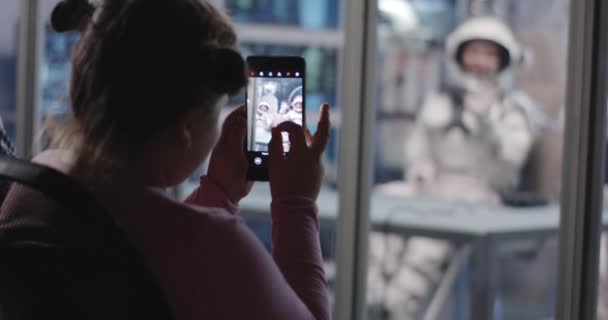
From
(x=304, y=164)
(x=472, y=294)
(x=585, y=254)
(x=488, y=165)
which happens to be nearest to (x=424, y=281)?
(x=472, y=294)

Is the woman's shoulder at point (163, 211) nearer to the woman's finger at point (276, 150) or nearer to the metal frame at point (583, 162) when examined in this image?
the woman's finger at point (276, 150)

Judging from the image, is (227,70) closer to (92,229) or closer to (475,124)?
(92,229)

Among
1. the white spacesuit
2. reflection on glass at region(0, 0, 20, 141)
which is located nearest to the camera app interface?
the white spacesuit

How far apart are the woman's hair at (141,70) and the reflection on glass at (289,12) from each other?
98.6 inches

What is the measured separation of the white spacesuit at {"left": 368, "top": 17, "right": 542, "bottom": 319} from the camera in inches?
115

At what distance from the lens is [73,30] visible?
0.66m

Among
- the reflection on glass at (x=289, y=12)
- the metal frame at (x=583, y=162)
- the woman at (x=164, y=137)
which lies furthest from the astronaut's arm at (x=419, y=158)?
the woman at (x=164, y=137)

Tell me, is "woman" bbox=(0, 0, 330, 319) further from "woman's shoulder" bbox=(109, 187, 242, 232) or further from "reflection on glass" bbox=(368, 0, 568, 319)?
"reflection on glass" bbox=(368, 0, 568, 319)

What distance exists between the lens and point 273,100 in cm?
95

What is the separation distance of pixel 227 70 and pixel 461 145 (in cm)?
243

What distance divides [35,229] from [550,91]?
2.41 meters

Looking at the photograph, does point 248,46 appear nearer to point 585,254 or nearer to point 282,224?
point 585,254

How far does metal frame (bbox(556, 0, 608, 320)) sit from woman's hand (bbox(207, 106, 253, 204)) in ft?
4.69

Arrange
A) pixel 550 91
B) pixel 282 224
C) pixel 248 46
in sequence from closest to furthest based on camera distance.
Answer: pixel 282 224, pixel 550 91, pixel 248 46
